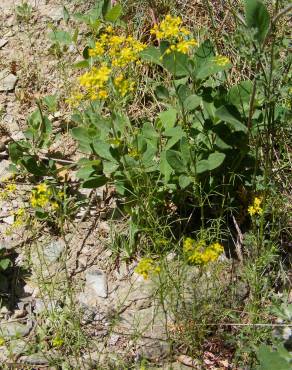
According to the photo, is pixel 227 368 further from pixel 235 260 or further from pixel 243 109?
pixel 243 109

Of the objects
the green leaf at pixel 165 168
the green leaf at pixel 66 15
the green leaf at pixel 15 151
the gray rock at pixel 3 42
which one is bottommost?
the green leaf at pixel 165 168

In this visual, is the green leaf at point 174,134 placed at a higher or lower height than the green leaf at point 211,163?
higher

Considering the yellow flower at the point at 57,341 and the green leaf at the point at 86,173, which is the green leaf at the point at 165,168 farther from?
the yellow flower at the point at 57,341

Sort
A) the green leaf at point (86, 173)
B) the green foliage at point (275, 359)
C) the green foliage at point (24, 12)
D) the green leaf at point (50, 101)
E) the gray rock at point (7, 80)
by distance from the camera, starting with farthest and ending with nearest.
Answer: the green foliage at point (24, 12), the gray rock at point (7, 80), the green leaf at point (50, 101), the green leaf at point (86, 173), the green foliage at point (275, 359)

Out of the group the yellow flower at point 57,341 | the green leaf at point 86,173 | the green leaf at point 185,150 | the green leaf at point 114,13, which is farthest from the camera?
the green leaf at point 114,13

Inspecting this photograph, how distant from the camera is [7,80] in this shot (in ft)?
13.5

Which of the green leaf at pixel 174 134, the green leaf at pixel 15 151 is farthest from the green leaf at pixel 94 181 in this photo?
the green leaf at pixel 15 151

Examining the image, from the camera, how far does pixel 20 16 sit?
4371 mm

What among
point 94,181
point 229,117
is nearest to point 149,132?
point 94,181

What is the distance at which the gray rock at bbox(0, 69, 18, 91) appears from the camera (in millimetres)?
4090

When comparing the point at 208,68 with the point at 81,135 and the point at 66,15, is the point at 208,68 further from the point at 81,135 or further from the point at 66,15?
the point at 66,15

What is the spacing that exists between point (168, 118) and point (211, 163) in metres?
0.37

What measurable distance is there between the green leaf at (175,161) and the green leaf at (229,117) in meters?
0.28

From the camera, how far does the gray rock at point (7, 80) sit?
4090 mm
